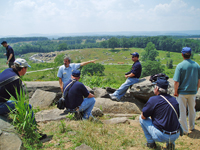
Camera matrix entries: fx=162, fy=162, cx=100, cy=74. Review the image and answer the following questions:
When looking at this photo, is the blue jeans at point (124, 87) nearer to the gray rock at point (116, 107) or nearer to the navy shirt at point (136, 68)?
the navy shirt at point (136, 68)

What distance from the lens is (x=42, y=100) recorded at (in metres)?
8.50

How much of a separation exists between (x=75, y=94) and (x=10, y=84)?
2208mm

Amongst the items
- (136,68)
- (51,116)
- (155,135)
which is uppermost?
(136,68)

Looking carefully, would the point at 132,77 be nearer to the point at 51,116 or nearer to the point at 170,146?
the point at 51,116

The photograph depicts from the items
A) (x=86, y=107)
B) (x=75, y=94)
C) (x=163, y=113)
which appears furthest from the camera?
(x=86, y=107)

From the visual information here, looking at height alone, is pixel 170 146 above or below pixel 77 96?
below

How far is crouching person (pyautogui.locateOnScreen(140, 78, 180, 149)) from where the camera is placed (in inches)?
155

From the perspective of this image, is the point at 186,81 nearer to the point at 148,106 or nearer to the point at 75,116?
the point at 148,106

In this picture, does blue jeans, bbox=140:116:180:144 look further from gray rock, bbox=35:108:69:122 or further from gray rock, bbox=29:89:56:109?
gray rock, bbox=29:89:56:109

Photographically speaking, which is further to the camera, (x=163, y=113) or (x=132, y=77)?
(x=132, y=77)

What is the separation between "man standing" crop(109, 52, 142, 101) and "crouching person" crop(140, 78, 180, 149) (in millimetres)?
4152

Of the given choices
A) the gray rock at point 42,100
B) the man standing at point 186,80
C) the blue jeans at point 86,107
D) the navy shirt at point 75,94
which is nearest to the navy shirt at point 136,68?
the man standing at point 186,80

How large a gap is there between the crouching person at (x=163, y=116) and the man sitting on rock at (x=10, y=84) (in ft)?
9.89

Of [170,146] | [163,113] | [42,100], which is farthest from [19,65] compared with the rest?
[170,146]
